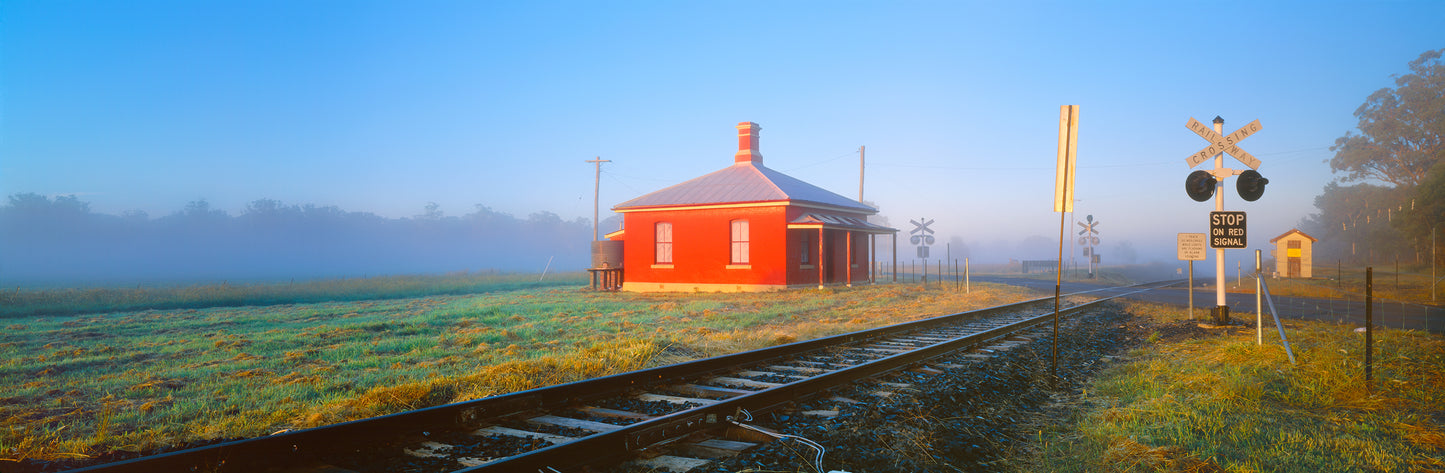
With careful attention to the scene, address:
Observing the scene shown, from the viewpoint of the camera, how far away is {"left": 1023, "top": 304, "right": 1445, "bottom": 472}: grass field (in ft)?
14.7

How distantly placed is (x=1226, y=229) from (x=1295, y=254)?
30.0 metres

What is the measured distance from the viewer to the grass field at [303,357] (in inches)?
224

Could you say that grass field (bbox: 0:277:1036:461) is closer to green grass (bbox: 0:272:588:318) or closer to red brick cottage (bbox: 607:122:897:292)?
green grass (bbox: 0:272:588:318)

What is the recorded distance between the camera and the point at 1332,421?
18.5ft

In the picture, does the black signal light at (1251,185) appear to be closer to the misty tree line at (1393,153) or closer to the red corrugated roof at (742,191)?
the red corrugated roof at (742,191)

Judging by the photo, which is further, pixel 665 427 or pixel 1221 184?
pixel 1221 184

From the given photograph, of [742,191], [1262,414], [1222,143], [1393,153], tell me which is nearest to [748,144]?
[742,191]

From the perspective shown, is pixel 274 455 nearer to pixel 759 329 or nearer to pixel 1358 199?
pixel 759 329

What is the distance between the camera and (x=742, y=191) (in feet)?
87.3

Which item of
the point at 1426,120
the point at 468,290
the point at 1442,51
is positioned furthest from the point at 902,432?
the point at 1442,51

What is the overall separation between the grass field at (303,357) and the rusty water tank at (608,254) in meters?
9.25

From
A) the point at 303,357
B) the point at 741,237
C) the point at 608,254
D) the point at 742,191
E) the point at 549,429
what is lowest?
the point at 303,357

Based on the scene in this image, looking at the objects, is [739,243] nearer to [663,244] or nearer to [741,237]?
[741,237]

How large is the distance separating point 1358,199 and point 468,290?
3274 inches
